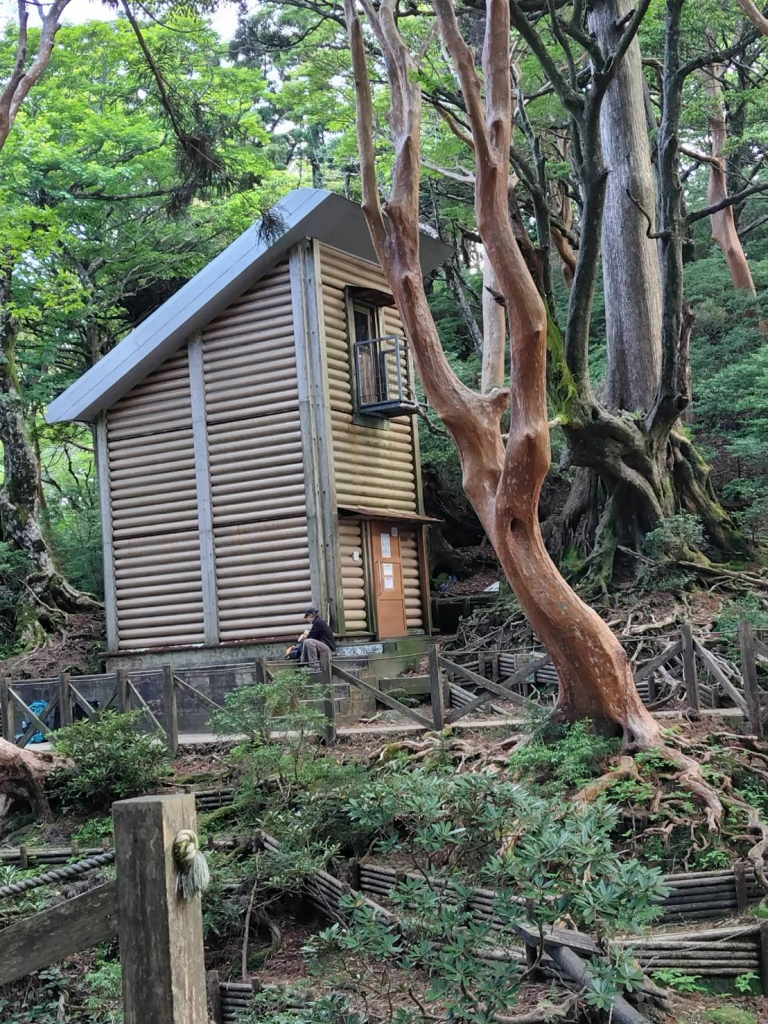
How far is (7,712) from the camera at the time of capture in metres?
13.6

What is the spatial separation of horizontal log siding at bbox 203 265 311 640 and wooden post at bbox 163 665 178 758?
15.2ft

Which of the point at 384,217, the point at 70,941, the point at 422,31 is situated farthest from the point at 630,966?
the point at 422,31

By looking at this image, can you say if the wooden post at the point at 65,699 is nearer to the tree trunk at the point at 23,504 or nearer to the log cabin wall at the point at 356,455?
the log cabin wall at the point at 356,455

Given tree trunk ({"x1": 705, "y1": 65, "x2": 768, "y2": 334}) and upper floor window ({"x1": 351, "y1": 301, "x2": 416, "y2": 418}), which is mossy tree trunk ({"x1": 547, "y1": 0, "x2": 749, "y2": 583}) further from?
upper floor window ({"x1": 351, "y1": 301, "x2": 416, "y2": 418})

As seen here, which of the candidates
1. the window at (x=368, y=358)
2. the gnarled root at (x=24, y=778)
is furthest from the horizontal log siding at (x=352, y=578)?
the gnarled root at (x=24, y=778)

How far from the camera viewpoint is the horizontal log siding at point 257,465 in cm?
1747

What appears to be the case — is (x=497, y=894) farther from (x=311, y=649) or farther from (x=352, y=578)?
(x=352, y=578)

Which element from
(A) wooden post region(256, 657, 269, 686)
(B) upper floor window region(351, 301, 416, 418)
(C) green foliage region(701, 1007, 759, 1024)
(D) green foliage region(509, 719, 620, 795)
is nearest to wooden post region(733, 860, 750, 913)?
(C) green foliage region(701, 1007, 759, 1024)

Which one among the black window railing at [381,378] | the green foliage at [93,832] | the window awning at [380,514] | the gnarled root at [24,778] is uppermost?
the black window railing at [381,378]

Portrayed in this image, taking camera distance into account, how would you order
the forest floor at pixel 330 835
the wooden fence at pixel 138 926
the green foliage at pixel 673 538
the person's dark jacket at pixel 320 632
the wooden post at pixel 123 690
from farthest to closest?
the green foliage at pixel 673 538 → the person's dark jacket at pixel 320 632 → the wooden post at pixel 123 690 → the forest floor at pixel 330 835 → the wooden fence at pixel 138 926

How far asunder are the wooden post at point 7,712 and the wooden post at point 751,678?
939 cm

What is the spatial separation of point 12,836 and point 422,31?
15526 mm

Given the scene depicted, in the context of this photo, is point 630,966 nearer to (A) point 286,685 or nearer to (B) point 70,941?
(B) point 70,941

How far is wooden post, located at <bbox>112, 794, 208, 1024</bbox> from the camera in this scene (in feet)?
11.4
